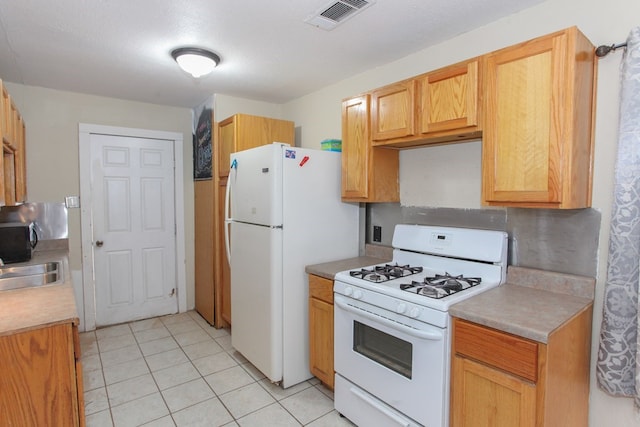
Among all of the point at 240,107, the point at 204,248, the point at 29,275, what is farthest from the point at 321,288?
the point at 240,107

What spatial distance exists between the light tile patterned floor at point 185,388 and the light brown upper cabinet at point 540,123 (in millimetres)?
1673

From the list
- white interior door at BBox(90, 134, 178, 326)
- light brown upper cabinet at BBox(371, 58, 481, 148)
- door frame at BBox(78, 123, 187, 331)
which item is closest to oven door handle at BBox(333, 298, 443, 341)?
light brown upper cabinet at BBox(371, 58, 481, 148)

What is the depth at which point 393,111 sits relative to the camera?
2.15 metres

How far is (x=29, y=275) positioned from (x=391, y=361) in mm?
2442

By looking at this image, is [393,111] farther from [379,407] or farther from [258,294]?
[379,407]

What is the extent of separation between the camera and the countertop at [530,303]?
1.37m

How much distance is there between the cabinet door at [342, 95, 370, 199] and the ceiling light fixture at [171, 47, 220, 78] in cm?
96

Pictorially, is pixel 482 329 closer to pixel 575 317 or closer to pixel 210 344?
pixel 575 317

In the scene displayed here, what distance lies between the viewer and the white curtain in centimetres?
146

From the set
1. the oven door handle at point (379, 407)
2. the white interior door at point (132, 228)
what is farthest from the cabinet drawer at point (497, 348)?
the white interior door at point (132, 228)

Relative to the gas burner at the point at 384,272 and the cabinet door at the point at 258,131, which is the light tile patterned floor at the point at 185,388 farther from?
the cabinet door at the point at 258,131

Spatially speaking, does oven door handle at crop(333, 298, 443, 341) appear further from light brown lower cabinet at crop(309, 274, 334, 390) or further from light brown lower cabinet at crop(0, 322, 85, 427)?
light brown lower cabinet at crop(0, 322, 85, 427)

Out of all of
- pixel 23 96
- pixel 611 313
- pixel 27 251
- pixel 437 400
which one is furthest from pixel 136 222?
pixel 611 313

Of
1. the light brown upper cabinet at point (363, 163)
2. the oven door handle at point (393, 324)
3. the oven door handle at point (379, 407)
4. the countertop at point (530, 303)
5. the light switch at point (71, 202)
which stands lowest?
the oven door handle at point (379, 407)
